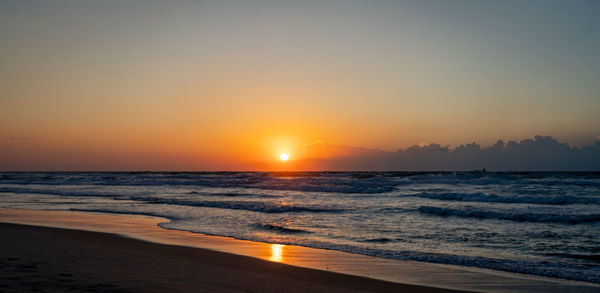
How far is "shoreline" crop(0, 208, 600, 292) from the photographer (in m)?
7.30

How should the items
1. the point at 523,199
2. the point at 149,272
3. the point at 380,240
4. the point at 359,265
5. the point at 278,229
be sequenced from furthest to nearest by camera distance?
the point at 523,199
the point at 278,229
the point at 380,240
the point at 359,265
the point at 149,272

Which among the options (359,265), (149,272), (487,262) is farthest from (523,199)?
(149,272)

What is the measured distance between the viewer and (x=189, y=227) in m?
14.4

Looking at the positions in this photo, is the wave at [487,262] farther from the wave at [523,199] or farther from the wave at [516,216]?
the wave at [523,199]

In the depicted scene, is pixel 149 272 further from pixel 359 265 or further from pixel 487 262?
pixel 487 262

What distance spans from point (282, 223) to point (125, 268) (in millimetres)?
7850

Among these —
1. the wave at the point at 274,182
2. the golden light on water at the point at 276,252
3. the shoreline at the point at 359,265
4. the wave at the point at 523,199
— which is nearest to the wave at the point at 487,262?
the shoreline at the point at 359,265

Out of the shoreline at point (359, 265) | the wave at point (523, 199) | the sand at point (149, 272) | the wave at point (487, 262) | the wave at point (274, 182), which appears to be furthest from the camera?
the wave at point (274, 182)

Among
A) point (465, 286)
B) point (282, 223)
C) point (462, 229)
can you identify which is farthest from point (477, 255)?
point (282, 223)

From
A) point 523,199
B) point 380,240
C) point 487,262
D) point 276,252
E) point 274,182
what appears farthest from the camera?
point 274,182

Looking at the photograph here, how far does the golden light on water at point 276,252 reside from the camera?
367 inches

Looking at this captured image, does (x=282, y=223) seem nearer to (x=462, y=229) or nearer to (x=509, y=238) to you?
(x=462, y=229)

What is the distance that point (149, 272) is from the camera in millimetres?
7480

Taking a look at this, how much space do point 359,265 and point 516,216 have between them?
1048cm
